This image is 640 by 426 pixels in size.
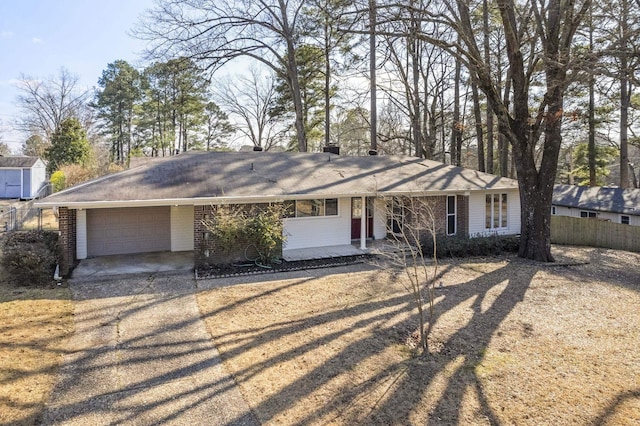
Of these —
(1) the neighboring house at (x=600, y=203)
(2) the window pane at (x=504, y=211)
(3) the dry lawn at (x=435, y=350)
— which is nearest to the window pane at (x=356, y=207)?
(3) the dry lawn at (x=435, y=350)

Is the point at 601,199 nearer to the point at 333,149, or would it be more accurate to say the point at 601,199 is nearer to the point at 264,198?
the point at 333,149

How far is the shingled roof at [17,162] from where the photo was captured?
2631 centimetres

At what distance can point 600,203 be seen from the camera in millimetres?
22469

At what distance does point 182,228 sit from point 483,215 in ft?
39.4

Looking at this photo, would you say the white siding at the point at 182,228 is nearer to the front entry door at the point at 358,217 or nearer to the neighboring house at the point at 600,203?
the front entry door at the point at 358,217

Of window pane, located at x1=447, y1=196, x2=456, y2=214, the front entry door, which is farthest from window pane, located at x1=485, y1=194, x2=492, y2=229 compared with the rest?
the front entry door

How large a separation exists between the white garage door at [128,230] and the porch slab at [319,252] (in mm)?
4319

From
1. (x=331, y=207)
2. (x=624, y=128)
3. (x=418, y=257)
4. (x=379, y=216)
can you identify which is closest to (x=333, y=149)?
(x=379, y=216)

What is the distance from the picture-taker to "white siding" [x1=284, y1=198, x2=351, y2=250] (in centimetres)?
1359

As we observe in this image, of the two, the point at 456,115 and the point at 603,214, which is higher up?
the point at 456,115

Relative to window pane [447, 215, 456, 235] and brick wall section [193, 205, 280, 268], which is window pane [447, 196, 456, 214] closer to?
window pane [447, 215, 456, 235]

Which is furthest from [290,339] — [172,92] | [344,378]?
[172,92]

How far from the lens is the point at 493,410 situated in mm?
4699

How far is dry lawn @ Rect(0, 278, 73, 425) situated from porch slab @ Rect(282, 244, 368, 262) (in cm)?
620
